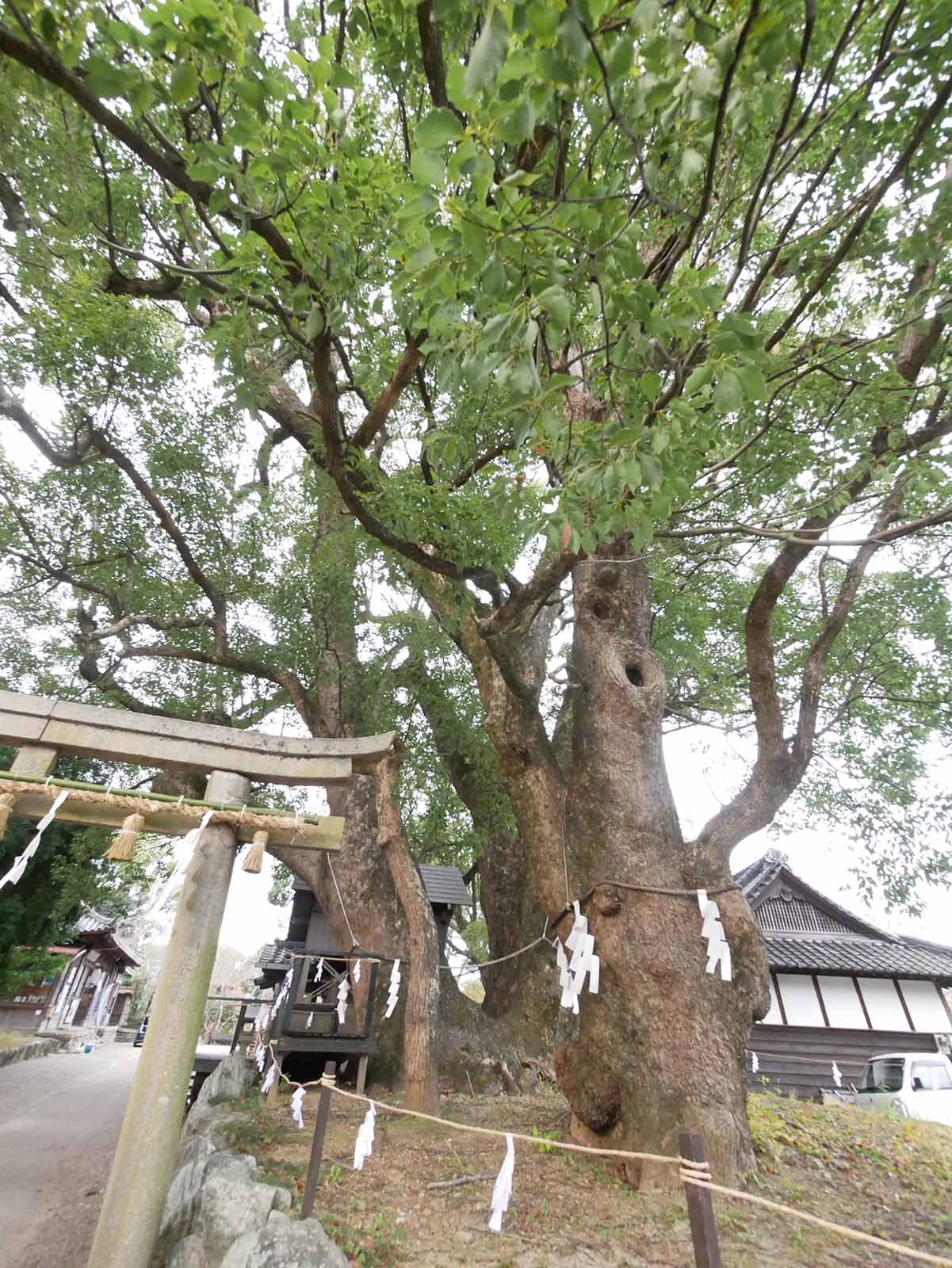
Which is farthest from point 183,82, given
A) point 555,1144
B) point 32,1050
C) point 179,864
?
point 32,1050

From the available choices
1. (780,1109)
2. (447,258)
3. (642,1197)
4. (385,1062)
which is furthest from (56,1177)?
(447,258)

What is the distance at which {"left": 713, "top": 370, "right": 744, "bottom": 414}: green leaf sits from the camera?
77.7 inches

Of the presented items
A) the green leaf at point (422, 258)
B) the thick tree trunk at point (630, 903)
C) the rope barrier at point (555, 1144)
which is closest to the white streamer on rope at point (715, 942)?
the thick tree trunk at point (630, 903)

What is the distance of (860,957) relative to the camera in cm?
1329

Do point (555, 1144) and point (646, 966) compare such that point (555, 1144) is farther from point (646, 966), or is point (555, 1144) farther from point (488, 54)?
point (488, 54)

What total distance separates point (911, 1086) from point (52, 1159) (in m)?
12.8

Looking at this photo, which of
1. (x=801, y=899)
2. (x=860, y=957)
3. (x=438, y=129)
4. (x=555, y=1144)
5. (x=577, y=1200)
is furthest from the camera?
(x=801, y=899)

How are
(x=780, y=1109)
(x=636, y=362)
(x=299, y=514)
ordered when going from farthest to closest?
1. (x=299, y=514)
2. (x=780, y=1109)
3. (x=636, y=362)

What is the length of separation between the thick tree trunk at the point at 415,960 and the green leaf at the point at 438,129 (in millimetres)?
4171

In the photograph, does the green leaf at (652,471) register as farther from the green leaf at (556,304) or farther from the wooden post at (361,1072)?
the wooden post at (361,1072)

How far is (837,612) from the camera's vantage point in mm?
5008

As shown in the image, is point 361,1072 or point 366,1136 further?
point 361,1072

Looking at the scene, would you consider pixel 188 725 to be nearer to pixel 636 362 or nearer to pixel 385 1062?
pixel 636 362

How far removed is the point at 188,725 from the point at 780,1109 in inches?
296
